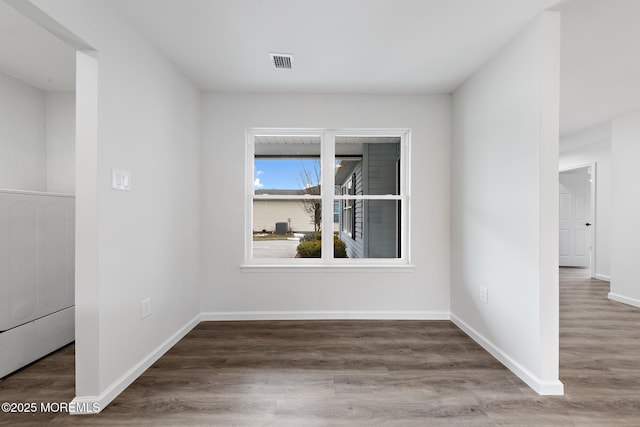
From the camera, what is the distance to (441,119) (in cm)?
358

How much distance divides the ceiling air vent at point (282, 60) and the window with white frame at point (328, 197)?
0.87m

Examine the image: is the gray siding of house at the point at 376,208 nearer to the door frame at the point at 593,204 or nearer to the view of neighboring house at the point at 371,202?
the view of neighboring house at the point at 371,202

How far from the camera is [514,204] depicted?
241cm

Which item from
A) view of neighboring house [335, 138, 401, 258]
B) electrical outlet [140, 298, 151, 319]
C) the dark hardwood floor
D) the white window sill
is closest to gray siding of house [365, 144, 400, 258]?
view of neighboring house [335, 138, 401, 258]

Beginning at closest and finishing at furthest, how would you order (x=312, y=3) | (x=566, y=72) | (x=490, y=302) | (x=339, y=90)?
(x=312, y=3) < (x=490, y=302) < (x=566, y=72) < (x=339, y=90)

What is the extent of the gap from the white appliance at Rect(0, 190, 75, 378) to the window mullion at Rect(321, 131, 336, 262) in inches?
98.6

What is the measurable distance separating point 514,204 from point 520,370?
1.25 metres

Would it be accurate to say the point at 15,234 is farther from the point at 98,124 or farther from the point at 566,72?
the point at 566,72

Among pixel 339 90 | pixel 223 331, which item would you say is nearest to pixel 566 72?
pixel 339 90

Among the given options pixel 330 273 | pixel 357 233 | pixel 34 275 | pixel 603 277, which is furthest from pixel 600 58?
pixel 34 275

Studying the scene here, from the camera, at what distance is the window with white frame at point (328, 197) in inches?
146

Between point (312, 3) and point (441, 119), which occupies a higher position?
point (312, 3)

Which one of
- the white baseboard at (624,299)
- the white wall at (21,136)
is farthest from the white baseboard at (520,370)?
the white wall at (21,136)

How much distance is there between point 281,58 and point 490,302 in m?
2.89
